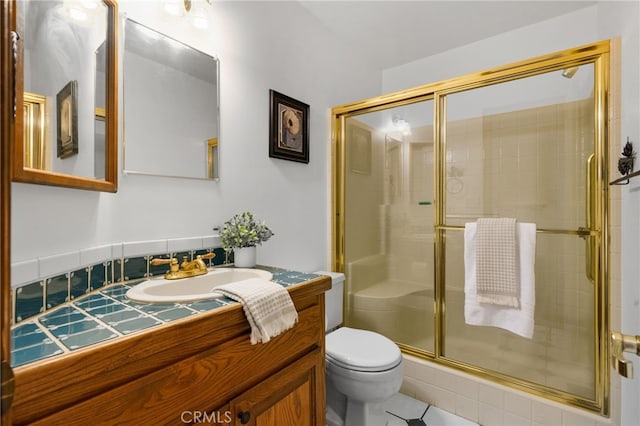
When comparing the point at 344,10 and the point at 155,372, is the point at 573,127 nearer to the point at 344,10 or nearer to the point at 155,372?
the point at 344,10

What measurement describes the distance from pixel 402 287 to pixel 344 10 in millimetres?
1936

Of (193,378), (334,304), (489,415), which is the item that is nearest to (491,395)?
(489,415)

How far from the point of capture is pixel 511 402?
1634mm

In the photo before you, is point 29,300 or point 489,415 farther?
point 489,415

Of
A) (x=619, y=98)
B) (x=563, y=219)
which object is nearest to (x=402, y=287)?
(x=563, y=219)

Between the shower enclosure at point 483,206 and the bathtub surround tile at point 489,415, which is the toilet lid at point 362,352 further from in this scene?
the bathtub surround tile at point 489,415

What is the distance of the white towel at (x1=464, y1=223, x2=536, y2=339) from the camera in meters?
1.57

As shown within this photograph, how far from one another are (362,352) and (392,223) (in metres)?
0.99

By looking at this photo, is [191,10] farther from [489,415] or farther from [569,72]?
[489,415]

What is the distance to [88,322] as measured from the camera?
72 centimetres

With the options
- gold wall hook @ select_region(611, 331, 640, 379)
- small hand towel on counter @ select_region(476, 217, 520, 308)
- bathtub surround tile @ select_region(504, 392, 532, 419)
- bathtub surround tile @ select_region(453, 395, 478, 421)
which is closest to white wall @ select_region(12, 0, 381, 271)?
small hand towel on counter @ select_region(476, 217, 520, 308)

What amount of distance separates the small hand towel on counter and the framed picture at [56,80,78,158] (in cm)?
185

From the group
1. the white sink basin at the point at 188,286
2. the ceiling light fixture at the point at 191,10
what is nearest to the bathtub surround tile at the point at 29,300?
the white sink basin at the point at 188,286

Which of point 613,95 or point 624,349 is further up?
point 613,95
